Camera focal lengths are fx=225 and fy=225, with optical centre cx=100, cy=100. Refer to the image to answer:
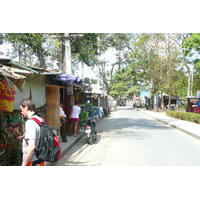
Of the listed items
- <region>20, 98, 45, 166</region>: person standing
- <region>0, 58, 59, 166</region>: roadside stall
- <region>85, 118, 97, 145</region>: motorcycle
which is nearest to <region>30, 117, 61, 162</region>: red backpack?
<region>20, 98, 45, 166</region>: person standing

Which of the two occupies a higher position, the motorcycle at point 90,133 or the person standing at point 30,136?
the person standing at point 30,136

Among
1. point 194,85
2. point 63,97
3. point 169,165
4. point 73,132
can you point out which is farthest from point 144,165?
point 194,85

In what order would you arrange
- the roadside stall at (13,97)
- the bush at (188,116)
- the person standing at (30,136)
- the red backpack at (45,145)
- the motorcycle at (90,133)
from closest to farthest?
the person standing at (30,136) → the red backpack at (45,145) → the roadside stall at (13,97) → the motorcycle at (90,133) → the bush at (188,116)

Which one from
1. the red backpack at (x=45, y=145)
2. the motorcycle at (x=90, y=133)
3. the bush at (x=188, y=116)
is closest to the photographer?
the red backpack at (x=45, y=145)

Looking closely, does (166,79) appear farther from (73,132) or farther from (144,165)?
(144,165)

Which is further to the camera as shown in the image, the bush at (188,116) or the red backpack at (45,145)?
the bush at (188,116)

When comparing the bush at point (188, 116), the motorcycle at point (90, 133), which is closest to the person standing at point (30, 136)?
the motorcycle at point (90, 133)

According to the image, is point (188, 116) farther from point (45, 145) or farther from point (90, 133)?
point (45, 145)

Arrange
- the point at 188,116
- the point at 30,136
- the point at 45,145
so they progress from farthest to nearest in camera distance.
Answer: the point at 188,116, the point at 45,145, the point at 30,136

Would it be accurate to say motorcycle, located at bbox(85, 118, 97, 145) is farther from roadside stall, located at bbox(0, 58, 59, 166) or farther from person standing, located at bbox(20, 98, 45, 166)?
person standing, located at bbox(20, 98, 45, 166)

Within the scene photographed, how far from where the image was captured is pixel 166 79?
115ft

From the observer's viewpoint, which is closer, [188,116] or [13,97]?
[13,97]

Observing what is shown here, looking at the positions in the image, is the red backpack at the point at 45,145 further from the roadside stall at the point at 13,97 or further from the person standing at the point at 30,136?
the roadside stall at the point at 13,97

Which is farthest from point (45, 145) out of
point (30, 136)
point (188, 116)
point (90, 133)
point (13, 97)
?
point (188, 116)
